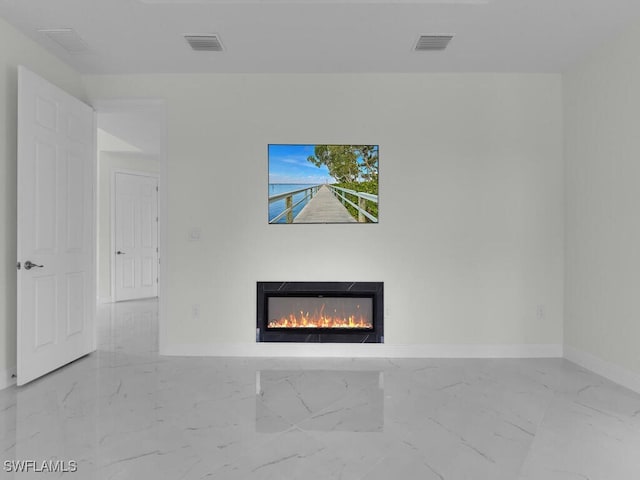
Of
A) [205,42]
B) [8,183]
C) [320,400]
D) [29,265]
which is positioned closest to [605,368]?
[320,400]

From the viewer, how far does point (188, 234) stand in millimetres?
3889

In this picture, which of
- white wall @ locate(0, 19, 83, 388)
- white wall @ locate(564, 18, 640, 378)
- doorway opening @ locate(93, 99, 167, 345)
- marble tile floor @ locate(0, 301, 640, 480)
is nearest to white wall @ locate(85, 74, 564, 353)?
white wall @ locate(564, 18, 640, 378)

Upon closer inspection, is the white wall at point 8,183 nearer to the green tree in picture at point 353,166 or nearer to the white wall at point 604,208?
the green tree in picture at point 353,166

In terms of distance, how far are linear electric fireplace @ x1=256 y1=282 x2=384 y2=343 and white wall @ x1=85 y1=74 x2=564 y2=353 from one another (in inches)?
3.7

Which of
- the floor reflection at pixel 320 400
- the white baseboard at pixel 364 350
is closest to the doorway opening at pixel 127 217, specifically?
the white baseboard at pixel 364 350

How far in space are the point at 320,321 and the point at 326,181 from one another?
4.35 ft

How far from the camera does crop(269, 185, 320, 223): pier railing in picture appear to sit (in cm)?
387

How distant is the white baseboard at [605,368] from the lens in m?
2.99

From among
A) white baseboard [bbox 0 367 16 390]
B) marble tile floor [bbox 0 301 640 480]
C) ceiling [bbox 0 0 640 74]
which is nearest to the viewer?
marble tile floor [bbox 0 301 640 480]

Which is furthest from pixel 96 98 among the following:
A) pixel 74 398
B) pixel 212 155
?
pixel 74 398

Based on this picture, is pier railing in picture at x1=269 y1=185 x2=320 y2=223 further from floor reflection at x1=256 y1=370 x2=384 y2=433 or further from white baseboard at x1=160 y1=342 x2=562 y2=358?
floor reflection at x1=256 y1=370 x2=384 y2=433

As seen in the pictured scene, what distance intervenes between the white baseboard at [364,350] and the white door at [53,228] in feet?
2.92

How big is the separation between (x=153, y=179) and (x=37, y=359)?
5.22 metres

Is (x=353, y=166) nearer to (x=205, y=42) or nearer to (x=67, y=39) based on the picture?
(x=205, y=42)
